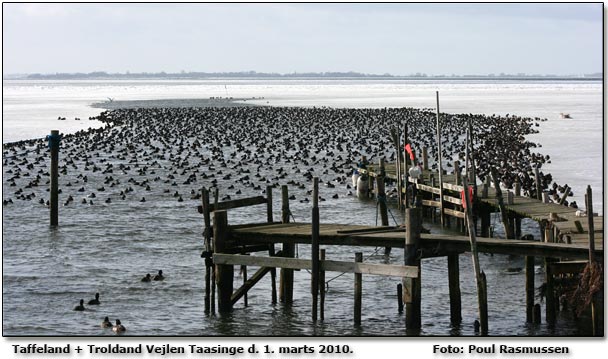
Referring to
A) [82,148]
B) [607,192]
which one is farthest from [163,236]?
[82,148]

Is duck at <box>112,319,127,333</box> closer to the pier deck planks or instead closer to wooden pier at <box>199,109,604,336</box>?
wooden pier at <box>199,109,604,336</box>

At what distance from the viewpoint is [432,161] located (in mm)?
53250

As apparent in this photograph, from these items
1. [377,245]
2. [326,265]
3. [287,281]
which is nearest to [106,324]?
[287,281]

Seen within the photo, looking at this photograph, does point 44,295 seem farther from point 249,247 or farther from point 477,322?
point 477,322

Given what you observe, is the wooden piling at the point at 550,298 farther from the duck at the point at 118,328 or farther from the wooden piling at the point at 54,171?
the wooden piling at the point at 54,171

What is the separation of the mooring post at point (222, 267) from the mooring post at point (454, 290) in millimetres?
4491

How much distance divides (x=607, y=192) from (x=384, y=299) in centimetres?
634

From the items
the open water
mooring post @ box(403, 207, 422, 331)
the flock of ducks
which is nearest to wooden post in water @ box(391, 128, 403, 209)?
the open water

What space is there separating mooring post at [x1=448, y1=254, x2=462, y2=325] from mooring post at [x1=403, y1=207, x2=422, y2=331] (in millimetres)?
836

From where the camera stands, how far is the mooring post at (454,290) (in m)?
21.5

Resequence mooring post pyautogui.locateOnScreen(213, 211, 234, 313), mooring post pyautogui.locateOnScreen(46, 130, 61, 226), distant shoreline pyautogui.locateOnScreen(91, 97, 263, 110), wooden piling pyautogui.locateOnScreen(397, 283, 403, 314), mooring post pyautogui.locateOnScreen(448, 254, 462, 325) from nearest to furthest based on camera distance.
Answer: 1. mooring post pyautogui.locateOnScreen(448, 254, 462, 325)
2. wooden piling pyautogui.locateOnScreen(397, 283, 403, 314)
3. mooring post pyautogui.locateOnScreen(213, 211, 234, 313)
4. mooring post pyautogui.locateOnScreen(46, 130, 61, 226)
5. distant shoreline pyautogui.locateOnScreen(91, 97, 263, 110)

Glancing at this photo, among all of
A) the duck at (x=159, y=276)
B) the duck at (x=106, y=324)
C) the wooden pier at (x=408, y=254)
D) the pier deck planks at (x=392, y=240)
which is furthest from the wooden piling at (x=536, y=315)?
the duck at (x=159, y=276)

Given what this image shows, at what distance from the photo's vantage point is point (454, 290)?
70.7ft

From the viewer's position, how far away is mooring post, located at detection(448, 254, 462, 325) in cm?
2148
